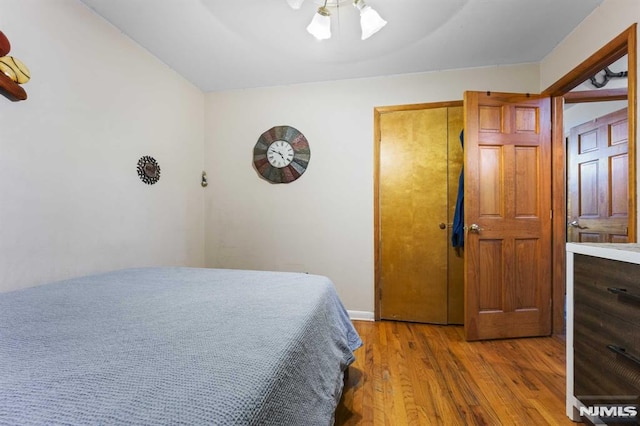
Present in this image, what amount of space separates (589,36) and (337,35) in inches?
67.6

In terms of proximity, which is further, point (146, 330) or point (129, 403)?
point (146, 330)

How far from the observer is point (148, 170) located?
2.21 metres

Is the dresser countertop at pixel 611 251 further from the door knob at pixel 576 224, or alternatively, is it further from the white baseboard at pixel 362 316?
the door knob at pixel 576 224

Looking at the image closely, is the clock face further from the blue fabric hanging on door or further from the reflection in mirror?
the reflection in mirror

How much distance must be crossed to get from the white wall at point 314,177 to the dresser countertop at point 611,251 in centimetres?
155

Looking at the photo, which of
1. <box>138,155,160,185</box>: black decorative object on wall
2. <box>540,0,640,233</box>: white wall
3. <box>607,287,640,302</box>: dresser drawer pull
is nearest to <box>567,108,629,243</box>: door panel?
<box>540,0,640,233</box>: white wall

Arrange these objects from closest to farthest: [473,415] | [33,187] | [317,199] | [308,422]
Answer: [308,422] < [473,415] < [33,187] < [317,199]

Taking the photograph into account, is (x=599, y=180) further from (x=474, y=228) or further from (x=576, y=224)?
(x=474, y=228)

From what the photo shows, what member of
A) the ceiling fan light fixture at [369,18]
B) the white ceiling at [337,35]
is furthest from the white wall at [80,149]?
the ceiling fan light fixture at [369,18]

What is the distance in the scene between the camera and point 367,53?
2.26m

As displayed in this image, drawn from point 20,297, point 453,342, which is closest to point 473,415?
point 453,342

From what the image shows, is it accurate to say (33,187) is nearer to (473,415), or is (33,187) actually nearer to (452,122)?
(473,415)

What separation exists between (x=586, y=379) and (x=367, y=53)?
2.47 m

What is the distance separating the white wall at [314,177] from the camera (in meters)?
2.61
